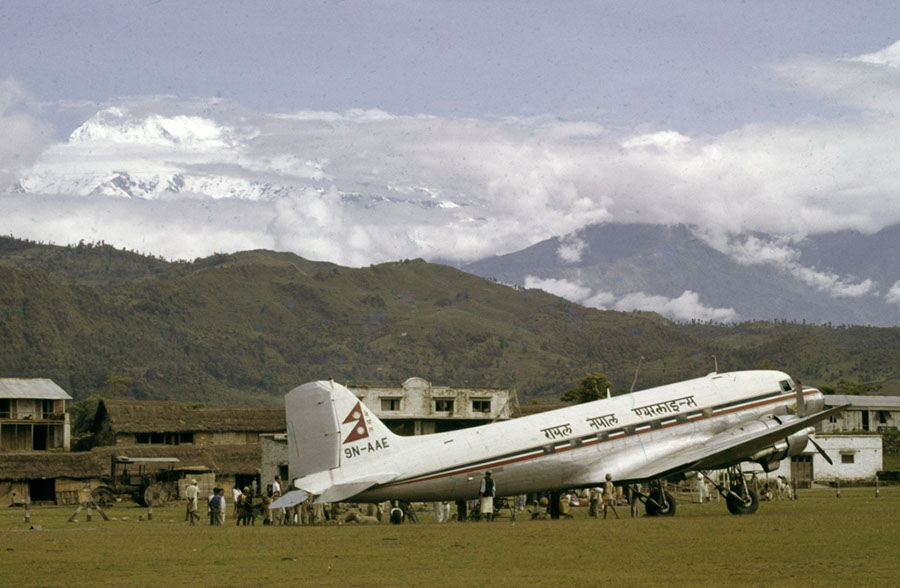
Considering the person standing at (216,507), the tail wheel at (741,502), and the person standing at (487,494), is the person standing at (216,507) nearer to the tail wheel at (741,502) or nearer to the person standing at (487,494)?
the person standing at (487,494)

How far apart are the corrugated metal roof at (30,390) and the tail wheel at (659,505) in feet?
207

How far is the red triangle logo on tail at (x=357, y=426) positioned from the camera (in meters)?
35.3

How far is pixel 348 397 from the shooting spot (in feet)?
118

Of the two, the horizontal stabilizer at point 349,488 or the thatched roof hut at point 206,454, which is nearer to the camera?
the horizontal stabilizer at point 349,488

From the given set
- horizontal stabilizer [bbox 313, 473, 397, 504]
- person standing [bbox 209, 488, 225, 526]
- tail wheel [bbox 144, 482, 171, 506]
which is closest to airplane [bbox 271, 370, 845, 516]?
horizontal stabilizer [bbox 313, 473, 397, 504]

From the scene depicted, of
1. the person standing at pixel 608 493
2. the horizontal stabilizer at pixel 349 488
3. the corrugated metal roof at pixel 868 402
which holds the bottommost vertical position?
the person standing at pixel 608 493

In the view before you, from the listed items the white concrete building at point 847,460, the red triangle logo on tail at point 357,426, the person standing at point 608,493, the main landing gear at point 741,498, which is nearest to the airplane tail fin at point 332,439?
the red triangle logo on tail at point 357,426

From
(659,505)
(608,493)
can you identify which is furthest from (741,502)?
(608,493)

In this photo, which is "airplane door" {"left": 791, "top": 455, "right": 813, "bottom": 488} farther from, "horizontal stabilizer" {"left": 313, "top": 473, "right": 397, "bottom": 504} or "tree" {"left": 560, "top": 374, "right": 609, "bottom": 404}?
"tree" {"left": 560, "top": 374, "right": 609, "bottom": 404}

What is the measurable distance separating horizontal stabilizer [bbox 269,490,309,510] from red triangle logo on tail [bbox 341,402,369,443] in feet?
7.94

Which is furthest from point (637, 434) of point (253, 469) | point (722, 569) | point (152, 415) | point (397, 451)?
point (152, 415)

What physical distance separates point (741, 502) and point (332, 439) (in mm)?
14267

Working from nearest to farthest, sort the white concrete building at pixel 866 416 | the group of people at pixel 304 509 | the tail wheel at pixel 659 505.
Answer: the group of people at pixel 304 509 → the tail wheel at pixel 659 505 → the white concrete building at pixel 866 416

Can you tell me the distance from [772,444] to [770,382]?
3.78m
